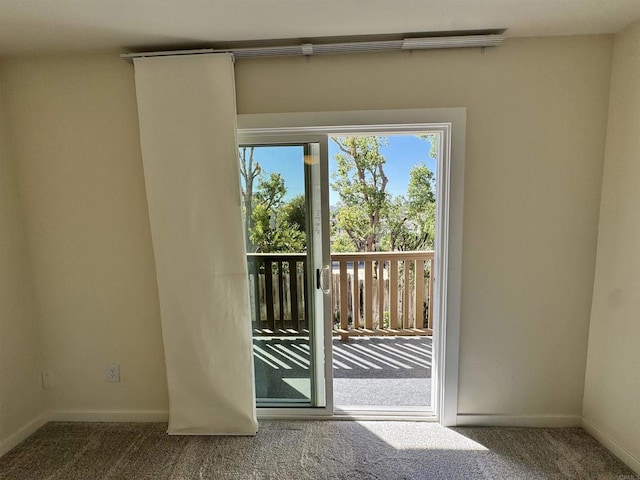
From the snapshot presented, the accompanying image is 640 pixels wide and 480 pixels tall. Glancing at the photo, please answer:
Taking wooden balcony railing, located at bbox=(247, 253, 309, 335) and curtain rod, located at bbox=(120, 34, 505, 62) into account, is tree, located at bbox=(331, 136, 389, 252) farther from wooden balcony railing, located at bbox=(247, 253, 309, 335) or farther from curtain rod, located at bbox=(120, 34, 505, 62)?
curtain rod, located at bbox=(120, 34, 505, 62)

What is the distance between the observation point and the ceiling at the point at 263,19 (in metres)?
1.36

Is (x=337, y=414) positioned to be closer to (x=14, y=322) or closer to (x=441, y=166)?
(x=441, y=166)

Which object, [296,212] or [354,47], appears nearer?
[354,47]

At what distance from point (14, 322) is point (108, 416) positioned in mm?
831

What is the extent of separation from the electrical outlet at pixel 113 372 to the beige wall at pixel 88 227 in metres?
0.03

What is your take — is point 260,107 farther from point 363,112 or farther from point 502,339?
point 502,339

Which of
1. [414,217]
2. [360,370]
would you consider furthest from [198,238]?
[414,217]

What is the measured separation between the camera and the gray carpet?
1.66 metres

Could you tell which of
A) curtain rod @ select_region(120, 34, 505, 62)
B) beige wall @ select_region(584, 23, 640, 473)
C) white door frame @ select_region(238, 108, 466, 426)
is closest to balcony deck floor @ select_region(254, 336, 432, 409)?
white door frame @ select_region(238, 108, 466, 426)

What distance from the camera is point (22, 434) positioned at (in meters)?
1.95

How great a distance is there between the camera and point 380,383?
100 inches

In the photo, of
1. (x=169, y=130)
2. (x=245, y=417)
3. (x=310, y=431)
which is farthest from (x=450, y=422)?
(x=169, y=130)

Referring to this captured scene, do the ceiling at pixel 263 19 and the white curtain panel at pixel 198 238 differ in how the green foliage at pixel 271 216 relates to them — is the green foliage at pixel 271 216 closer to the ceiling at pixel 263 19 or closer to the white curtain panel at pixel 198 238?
the white curtain panel at pixel 198 238

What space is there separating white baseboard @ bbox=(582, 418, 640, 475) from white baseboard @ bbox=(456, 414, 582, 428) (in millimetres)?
60
